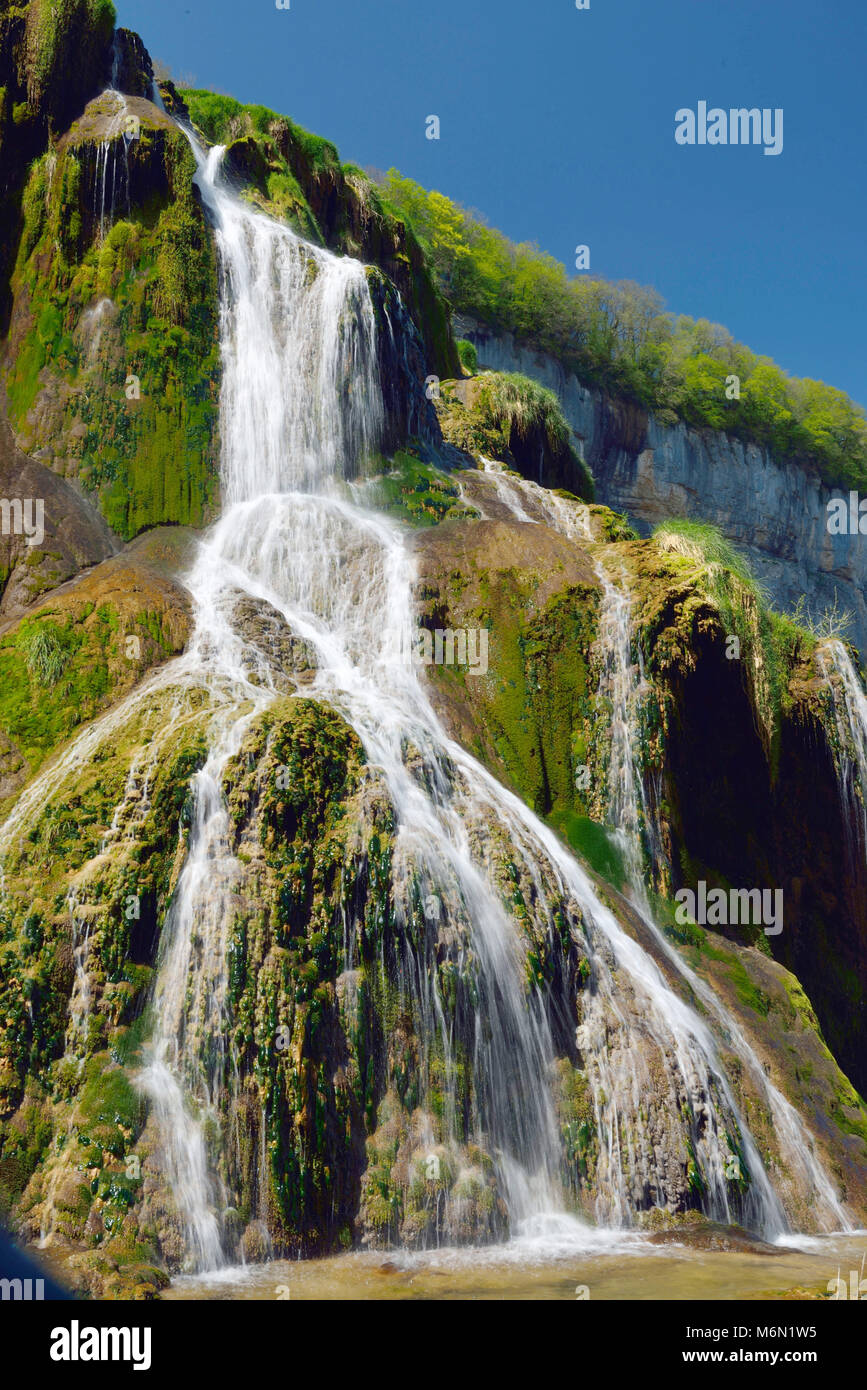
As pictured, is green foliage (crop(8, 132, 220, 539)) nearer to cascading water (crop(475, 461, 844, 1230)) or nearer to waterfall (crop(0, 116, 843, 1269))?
waterfall (crop(0, 116, 843, 1269))

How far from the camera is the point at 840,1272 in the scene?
7844mm

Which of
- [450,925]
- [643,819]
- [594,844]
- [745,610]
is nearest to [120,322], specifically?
[745,610]

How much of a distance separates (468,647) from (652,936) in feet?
15.1

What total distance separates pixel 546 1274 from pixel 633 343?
51.9 meters

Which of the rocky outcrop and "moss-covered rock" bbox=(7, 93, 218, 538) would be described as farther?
the rocky outcrop

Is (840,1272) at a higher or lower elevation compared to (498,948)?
lower

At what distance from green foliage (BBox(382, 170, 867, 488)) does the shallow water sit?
44.5 m

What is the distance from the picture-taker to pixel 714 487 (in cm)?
5388

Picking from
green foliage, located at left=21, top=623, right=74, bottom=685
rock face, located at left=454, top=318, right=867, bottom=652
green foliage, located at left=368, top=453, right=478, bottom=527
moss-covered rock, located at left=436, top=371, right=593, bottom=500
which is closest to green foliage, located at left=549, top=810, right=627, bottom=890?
green foliage, located at left=368, top=453, right=478, bottom=527

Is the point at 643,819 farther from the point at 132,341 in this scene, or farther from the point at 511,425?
the point at 511,425

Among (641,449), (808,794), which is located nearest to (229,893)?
(808,794)

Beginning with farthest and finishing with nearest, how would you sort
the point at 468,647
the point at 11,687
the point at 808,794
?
the point at 808,794
the point at 468,647
the point at 11,687

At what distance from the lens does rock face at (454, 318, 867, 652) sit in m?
50.6

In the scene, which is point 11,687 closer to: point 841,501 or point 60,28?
point 60,28
